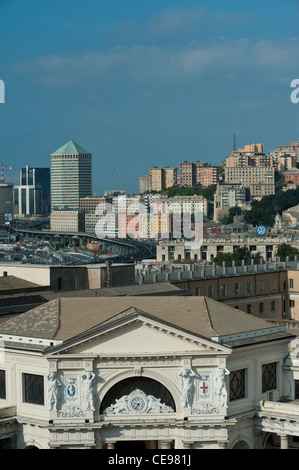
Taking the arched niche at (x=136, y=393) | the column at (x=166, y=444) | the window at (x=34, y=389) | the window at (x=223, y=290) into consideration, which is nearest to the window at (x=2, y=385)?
the window at (x=34, y=389)

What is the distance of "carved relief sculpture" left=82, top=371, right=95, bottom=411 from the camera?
27.3 metres

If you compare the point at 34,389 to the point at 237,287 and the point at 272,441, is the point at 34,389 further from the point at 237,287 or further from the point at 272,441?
the point at 237,287

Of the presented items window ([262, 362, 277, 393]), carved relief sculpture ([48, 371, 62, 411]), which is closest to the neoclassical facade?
carved relief sculpture ([48, 371, 62, 411])

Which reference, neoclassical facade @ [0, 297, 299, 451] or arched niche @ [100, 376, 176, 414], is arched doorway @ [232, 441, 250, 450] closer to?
neoclassical facade @ [0, 297, 299, 451]

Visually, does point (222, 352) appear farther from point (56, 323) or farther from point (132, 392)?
point (56, 323)

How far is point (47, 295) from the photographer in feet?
114

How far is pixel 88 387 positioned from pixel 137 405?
160 centimetres

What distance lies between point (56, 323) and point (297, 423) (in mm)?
7829

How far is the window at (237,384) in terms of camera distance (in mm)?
28531

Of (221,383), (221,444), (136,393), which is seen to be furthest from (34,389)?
(221,444)

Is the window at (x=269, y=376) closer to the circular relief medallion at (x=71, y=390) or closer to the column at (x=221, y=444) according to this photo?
the column at (x=221, y=444)

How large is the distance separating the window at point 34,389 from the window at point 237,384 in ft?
18.5

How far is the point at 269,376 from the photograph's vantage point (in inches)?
1184
